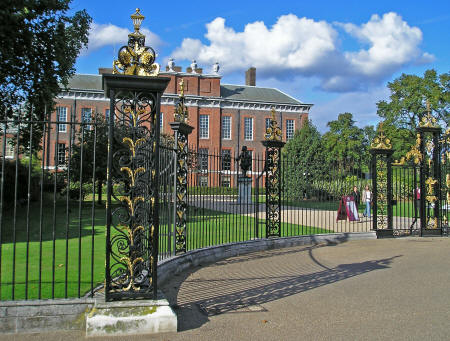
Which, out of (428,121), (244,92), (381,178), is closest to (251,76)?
(244,92)

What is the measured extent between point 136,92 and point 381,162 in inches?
392

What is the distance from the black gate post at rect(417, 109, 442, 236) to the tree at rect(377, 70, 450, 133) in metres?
28.7

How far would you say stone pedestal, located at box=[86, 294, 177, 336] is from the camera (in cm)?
420

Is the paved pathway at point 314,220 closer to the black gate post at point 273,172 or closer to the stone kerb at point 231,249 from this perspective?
the black gate post at point 273,172

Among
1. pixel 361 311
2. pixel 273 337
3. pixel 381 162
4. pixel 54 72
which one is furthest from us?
pixel 54 72

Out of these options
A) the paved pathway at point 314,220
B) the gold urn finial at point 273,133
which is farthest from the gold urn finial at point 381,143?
the gold urn finial at point 273,133

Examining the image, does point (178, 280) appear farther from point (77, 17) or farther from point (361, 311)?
point (77, 17)

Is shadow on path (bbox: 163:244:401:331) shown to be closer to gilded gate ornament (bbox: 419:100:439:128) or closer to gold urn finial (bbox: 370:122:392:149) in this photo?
gold urn finial (bbox: 370:122:392:149)

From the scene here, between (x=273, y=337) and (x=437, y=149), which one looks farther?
(x=437, y=149)

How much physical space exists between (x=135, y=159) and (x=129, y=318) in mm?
1756

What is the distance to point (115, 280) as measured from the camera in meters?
4.66

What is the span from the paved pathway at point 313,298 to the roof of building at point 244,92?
38.3 m

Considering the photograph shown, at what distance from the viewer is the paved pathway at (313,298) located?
448 cm

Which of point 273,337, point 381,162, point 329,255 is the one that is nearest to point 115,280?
point 273,337
